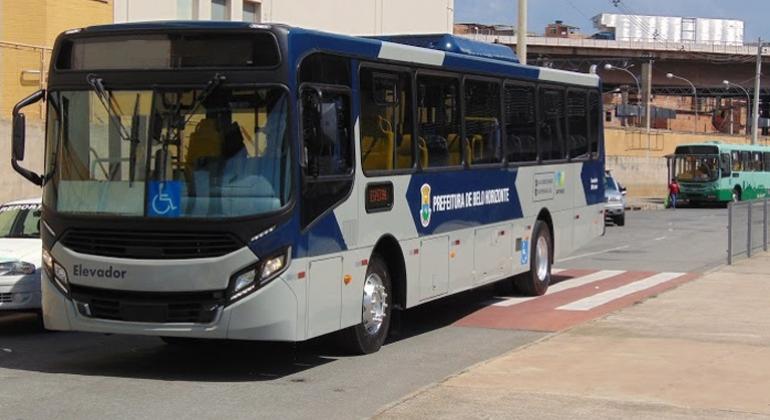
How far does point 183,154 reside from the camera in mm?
10031

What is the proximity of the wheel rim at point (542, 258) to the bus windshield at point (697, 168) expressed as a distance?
3953 cm

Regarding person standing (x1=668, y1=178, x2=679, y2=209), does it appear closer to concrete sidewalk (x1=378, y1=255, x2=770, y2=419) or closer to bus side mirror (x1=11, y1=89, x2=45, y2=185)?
concrete sidewalk (x1=378, y1=255, x2=770, y2=419)

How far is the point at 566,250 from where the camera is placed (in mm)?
17781

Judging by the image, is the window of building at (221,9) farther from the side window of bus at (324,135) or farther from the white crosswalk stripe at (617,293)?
the side window of bus at (324,135)

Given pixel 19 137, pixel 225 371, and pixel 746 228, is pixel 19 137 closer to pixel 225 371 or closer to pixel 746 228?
pixel 225 371

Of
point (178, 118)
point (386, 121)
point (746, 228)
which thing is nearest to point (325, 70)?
point (386, 121)

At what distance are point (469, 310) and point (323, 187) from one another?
5.58 m

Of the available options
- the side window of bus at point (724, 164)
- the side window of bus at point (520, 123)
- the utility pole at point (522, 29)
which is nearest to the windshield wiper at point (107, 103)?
the side window of bus at point (520, 123)

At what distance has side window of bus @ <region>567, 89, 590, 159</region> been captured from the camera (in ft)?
58.0

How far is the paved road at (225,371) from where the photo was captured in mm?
8992

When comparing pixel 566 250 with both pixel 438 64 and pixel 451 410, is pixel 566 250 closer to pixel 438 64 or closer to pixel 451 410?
pixel 438 64

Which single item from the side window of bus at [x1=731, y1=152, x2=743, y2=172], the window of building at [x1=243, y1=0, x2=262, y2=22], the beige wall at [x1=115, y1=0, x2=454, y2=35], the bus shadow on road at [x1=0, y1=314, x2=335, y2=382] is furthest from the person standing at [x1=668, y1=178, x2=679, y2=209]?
the bus shadow on road at [x1=0, y1=314, x2=335, y2=382]

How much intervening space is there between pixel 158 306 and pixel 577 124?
9.71m

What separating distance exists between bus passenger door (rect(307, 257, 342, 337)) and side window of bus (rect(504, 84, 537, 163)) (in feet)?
16.8
